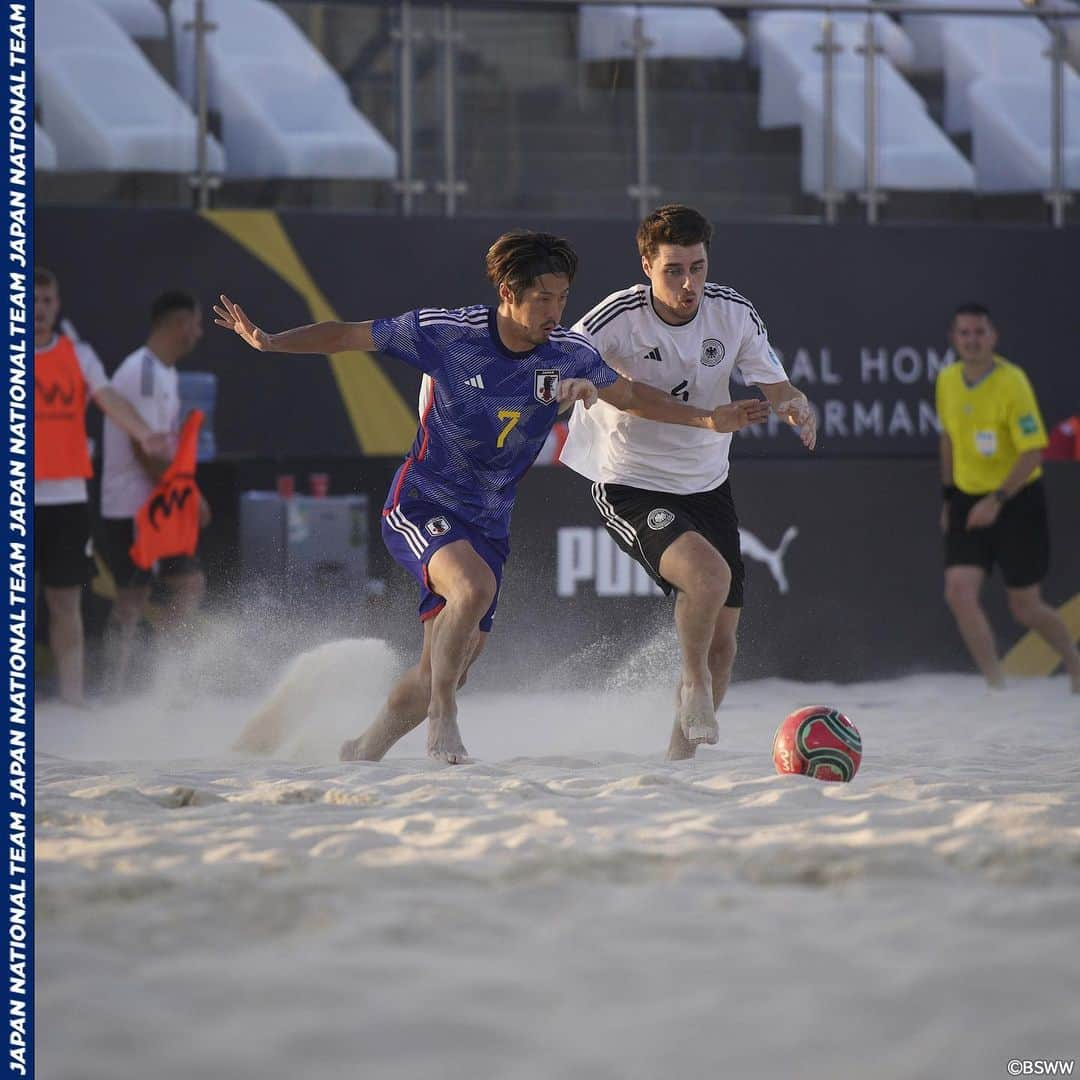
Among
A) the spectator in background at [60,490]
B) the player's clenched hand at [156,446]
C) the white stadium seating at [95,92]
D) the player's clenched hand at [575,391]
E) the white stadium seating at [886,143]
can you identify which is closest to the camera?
the player's clenched hand at [575,391]

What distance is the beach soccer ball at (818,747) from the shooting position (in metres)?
4.71

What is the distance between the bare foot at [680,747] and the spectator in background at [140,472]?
10.3 feet

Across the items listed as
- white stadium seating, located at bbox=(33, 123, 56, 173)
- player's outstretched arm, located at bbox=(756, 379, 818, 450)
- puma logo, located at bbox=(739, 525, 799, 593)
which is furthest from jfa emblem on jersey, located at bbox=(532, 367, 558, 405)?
white stadium seating, located at bbox=(33, 123, 56, 173)

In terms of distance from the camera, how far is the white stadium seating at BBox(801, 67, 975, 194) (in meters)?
9.51

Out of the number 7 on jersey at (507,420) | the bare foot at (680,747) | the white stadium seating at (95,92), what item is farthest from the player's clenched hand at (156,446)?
the bare foot at (680,747)

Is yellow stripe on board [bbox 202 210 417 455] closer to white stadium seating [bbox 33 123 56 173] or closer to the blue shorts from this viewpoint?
white stadium seating [bbox 33 123 56 173]

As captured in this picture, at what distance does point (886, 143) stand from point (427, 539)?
563 cm

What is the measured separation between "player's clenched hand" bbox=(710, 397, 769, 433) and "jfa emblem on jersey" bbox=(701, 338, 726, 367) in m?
0.26

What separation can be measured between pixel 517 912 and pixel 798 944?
51 centimetres

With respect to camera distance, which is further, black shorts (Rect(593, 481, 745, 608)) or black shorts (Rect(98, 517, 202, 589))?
black shorts (Rect(98, 517, 202, 589))

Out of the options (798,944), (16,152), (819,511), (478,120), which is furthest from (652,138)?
(798,944)

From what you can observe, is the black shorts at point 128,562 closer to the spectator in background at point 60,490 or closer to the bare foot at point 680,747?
the spectator in background at point 60,490

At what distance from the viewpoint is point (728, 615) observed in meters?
5.48

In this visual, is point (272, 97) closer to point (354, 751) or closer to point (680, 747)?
point (354, 751)
